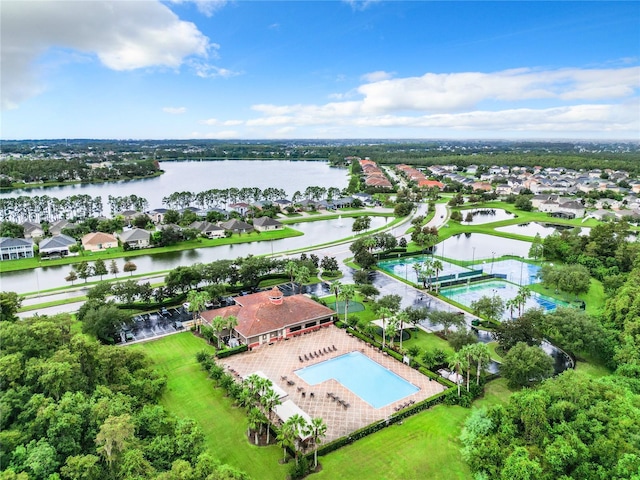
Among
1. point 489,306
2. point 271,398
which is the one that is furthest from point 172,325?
point 489,306

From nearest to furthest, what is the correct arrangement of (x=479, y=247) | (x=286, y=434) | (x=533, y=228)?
(x=286, y=434) < (x=479, y=247) < (x=533, y=228)

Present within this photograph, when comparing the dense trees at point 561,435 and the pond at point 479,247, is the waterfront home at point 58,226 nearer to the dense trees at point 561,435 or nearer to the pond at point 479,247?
the pond at point 479,247

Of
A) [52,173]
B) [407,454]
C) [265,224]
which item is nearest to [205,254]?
[265,224]

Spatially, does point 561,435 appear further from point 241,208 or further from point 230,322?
point 241,208

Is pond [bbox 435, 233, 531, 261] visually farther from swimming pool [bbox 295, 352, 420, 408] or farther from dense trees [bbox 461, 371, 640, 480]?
dense trees [bbox 461, 371, 640, 480]

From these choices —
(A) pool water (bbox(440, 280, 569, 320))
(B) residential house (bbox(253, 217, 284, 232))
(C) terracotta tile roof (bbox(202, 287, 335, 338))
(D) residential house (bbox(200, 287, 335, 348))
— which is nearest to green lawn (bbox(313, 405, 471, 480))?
(D) residential house (bbox(200, 287, 335, 348))
